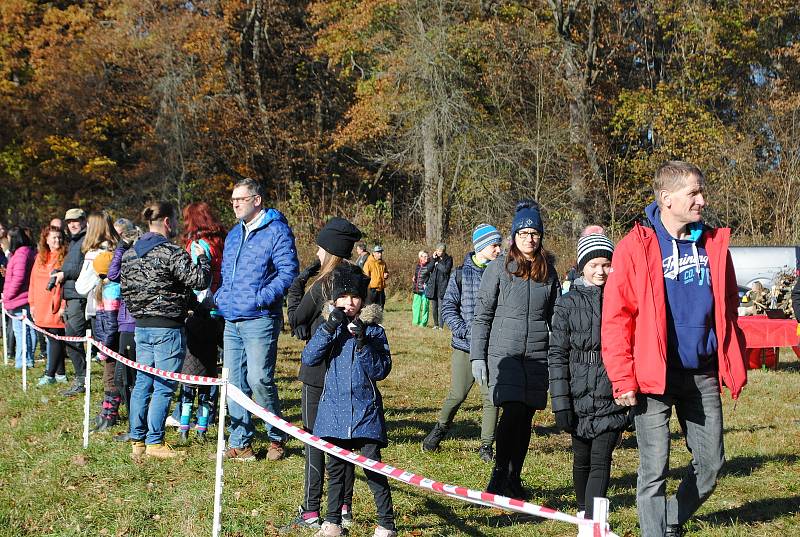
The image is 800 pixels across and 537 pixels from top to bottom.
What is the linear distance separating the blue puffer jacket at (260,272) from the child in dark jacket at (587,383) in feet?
8.37

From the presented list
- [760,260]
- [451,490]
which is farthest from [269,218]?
[760,260]

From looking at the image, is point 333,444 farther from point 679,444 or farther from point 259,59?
point 259,59

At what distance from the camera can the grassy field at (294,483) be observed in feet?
19.5

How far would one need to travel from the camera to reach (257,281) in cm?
719

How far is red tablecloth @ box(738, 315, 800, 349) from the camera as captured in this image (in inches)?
500

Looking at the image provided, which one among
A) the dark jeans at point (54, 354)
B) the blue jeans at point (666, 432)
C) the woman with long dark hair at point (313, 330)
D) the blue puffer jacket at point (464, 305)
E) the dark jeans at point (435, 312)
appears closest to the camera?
the blue jeans at point (666, 432)

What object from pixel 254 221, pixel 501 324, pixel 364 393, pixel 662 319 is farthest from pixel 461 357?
pixel 662 319

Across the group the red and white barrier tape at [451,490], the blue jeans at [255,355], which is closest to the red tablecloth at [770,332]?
the blue jeans at [255,355]

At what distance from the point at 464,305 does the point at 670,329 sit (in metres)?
2.99

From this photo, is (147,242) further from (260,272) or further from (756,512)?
(756,512)

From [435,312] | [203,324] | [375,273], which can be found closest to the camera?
[203,324]

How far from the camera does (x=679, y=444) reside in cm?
864

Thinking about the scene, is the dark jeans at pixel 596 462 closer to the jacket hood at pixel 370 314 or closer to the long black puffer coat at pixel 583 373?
the long black puffer coat at pixel 583 373

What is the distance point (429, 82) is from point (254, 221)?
25.1m
